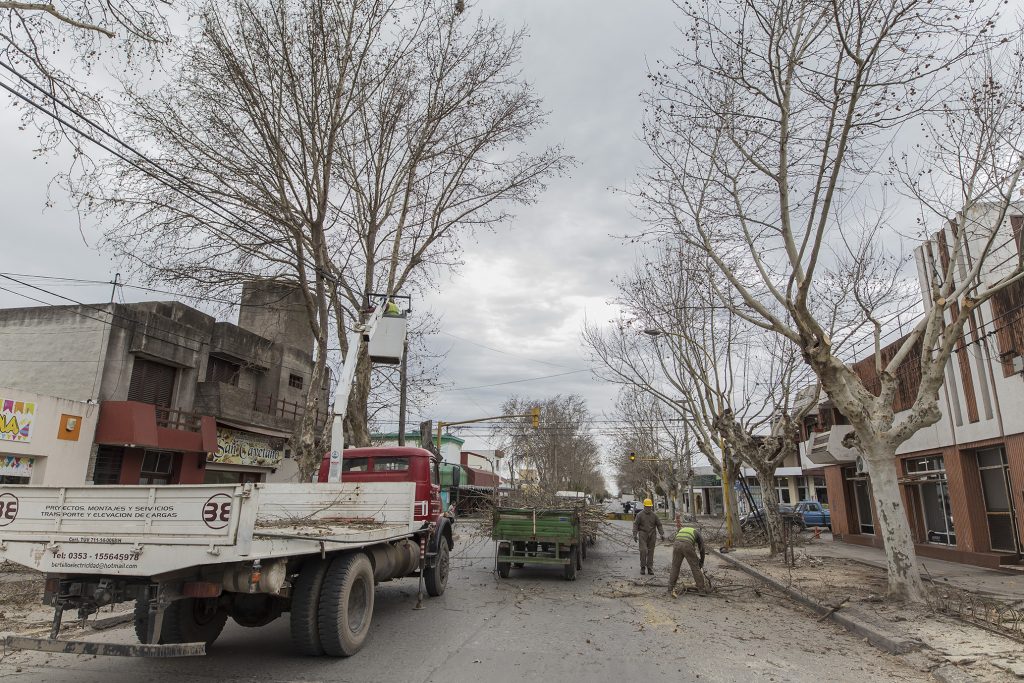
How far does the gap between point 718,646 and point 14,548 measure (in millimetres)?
7293

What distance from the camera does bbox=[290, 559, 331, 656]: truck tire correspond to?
6395 mm

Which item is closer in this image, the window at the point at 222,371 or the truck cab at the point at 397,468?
the truck cab at the point at 397,468

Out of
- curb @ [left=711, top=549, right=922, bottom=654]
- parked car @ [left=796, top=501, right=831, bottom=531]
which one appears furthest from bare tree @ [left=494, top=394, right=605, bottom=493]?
curb @ [left=711, top=549, right=922, bottom=654]

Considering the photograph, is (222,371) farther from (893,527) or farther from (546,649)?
(893,527)

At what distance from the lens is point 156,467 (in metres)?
21.1

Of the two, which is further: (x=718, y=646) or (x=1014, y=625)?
(x=1014, y=625)

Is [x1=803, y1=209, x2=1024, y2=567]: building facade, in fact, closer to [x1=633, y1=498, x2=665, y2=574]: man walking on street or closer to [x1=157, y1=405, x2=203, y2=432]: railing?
[x1=633, y1=498, x2=665, y2=574]: man walking on street

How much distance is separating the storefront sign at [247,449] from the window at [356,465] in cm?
1415

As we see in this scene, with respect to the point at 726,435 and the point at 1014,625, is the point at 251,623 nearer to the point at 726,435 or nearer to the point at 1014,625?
the point at 1014,625

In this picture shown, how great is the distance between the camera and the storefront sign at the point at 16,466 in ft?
51.6

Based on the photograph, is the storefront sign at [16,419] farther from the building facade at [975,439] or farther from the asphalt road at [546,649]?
the building facade at [975,439]

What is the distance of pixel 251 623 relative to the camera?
679cm

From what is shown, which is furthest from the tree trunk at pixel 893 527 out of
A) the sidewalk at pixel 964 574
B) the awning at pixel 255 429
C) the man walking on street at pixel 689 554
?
the awning at pixel 255 429

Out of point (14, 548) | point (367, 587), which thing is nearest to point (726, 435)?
point (367, 587)
